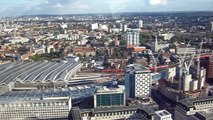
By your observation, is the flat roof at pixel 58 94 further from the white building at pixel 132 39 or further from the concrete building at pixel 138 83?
the white building at pixel 132 39

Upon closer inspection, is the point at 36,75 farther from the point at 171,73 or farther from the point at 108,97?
the point at 171,73

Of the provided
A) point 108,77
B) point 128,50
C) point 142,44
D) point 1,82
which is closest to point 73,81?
point 108,77

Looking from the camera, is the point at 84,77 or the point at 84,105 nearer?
the point at 84,105

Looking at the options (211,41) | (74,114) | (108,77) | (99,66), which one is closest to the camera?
(74,114)

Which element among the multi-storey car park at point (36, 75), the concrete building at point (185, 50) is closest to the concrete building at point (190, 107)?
the multi-storey car park at point (36, 75)

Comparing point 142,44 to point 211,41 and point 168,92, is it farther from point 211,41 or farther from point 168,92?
point 168,92

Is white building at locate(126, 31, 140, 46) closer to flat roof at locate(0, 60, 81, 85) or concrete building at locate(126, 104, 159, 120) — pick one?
flat roof at locate(0, 60, 81, 85)
